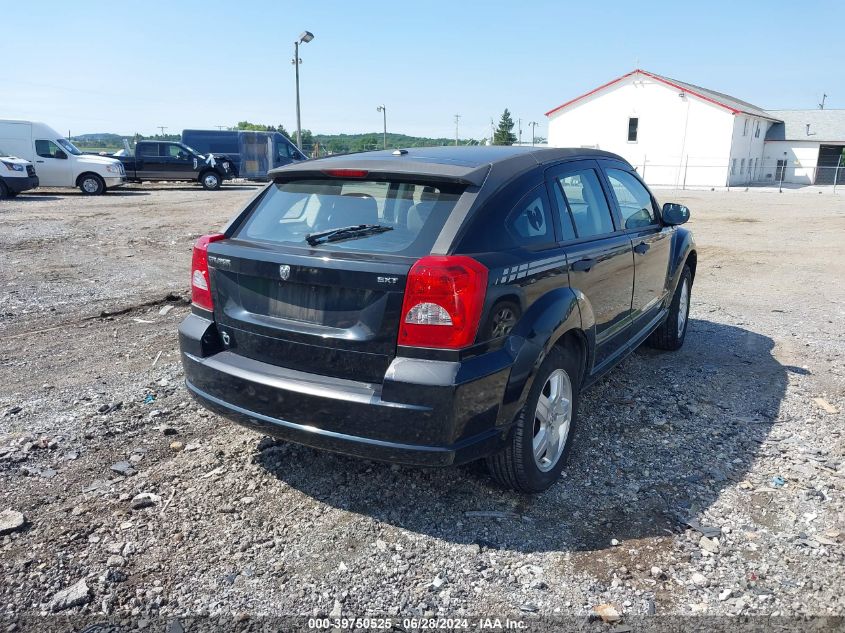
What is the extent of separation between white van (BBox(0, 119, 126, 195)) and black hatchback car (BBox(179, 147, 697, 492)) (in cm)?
2217

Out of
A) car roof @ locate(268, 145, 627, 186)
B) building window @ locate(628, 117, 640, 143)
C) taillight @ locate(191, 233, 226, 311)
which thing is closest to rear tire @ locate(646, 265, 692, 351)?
car roof @ locate(268, 145, 627, 186)

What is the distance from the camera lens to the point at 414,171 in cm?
316

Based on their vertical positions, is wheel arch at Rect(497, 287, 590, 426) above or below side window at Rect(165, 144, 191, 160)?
below

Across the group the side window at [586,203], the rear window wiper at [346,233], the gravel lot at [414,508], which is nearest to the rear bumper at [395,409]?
the gravel lot at [414,508]

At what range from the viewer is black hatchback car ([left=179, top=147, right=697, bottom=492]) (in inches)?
112

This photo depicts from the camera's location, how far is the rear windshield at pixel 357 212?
3.04 m

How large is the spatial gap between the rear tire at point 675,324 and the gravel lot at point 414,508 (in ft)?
0.58

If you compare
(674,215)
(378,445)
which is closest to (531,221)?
(378,445)

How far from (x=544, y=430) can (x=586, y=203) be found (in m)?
1.52

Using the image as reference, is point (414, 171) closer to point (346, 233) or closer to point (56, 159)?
point (346, 233)

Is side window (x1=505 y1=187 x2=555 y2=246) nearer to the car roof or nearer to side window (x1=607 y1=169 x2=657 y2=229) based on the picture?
the car roof

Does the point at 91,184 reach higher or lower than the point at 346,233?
lower

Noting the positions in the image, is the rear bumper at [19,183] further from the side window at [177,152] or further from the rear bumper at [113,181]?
the side window at [177,152]

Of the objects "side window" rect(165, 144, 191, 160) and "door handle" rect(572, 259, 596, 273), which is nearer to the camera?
"door handle" rect(572, 259, 596, 273)
